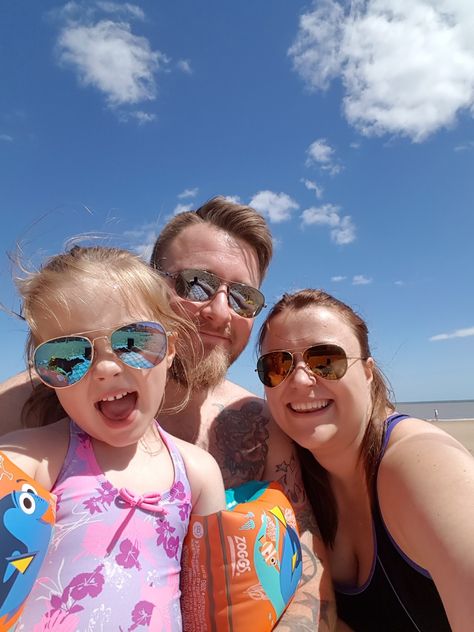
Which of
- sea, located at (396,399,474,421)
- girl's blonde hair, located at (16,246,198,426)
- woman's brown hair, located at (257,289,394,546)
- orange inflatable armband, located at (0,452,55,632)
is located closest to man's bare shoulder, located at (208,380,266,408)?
woman's brown hair, located at (257,289,394,546)

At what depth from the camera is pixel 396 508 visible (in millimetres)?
2100

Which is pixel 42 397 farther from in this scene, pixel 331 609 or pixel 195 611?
pixel 331 609

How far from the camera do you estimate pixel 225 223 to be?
11.9 ft

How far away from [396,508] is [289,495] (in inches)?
31.5

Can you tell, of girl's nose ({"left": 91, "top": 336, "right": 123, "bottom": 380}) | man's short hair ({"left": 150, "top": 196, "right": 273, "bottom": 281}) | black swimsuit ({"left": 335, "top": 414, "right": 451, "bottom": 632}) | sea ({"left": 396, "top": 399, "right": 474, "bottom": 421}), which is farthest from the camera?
sea ({"left": 396, "top": 399, "right": 474, "bottom": 421})

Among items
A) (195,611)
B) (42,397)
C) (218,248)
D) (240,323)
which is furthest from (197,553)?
(218,248)

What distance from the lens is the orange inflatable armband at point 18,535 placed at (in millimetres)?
1409

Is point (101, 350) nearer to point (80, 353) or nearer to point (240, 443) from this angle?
point (80, 353)

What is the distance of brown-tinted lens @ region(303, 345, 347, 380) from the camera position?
2551mm

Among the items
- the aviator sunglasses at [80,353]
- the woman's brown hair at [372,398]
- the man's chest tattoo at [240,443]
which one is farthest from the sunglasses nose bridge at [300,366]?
the aviator sunglasses at [80,353]

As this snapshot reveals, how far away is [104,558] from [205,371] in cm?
152

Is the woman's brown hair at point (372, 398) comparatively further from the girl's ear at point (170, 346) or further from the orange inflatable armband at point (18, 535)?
the orange inflatable armband at point (18, 535)

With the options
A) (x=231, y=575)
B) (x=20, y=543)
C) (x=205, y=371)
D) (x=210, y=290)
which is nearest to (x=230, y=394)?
(x=205, y=371)

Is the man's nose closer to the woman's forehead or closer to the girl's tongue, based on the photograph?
Answer: the woman's forehead
